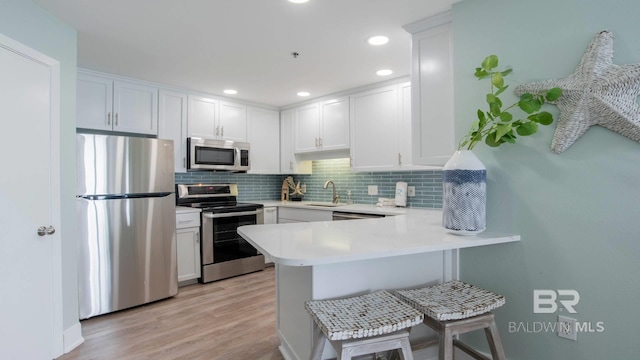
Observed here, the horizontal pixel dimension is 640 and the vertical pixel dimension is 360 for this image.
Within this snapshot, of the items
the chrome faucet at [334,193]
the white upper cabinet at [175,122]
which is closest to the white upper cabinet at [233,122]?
the white upper cabinet at [175,122]

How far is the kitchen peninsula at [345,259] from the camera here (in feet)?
4.26

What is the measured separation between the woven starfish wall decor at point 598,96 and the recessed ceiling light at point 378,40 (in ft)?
3.99

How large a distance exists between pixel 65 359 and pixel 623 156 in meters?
3.31

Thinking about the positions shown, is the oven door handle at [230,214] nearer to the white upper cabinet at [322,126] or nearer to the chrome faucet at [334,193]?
the chrome faucet at [334,193]

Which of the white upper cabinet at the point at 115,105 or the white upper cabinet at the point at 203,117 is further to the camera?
the white upper cabinet at the point at 203,117

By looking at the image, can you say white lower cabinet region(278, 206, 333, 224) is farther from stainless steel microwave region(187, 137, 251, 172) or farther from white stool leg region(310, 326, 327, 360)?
white stool leg region(310, 326, 327, 360)

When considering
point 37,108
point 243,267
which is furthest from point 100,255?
point 243,267

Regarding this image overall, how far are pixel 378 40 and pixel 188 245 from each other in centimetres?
278

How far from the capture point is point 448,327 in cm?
132

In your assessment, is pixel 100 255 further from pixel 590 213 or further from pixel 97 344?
pixel 590 213

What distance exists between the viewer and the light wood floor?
2.11 metres

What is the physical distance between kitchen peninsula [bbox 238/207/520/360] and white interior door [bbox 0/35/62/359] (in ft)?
4.27

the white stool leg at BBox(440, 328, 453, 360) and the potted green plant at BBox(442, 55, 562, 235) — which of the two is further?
the potted green plant at BBox(442, 55, 562, 235)

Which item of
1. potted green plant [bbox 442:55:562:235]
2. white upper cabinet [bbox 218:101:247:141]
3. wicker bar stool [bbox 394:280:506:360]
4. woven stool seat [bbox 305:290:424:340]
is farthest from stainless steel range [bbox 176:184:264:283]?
potted green plant [bbox 442:55:562:235]
